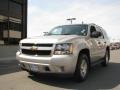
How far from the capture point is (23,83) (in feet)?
23.1

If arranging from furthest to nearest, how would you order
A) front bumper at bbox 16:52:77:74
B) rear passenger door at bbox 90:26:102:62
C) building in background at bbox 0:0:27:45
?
building in background at bbox 0:0:27:45 < rear passenger door at bbox 90:26:102:62 < front bumper at bbox 16:52:77:74

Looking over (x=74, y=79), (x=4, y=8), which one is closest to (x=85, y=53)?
(x=74, y=79)

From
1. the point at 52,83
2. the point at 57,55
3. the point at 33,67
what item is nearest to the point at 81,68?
the point at 52,83

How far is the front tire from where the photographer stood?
23.4ft

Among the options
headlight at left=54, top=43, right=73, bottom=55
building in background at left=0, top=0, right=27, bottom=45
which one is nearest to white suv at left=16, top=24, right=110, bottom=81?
headlight at left=54, top=43, right=73, bottom=55

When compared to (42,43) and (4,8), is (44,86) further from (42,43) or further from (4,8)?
(4,8)

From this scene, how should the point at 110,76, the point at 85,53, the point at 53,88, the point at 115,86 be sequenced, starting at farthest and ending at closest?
the point at 110,76 < the point at 85,53 < the point at 115,86 < the point at 53,88

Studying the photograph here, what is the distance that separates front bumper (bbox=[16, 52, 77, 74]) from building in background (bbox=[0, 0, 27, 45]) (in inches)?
420

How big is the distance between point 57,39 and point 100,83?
1.93 m

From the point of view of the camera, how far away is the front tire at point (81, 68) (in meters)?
7.13

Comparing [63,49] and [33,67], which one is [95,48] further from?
[33,67]

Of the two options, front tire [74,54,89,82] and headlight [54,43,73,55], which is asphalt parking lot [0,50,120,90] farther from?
headlight [54,43,73,55]

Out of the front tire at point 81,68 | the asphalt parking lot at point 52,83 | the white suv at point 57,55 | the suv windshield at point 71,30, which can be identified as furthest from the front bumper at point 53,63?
the suv windshield at point 71,30

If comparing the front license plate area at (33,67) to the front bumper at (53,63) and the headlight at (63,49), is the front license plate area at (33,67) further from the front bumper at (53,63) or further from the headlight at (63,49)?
the headlight at (63,49)
